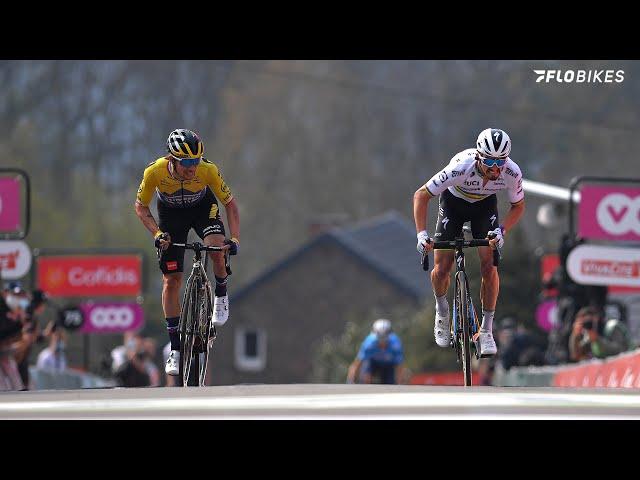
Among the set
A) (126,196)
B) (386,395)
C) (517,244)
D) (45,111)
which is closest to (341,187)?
(126,196)

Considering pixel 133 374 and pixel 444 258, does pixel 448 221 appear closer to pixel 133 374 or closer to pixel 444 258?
pixel 444 258

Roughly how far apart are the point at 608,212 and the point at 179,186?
12.9 metres

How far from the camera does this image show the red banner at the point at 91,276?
41844 mm

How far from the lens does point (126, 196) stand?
87.8 meters

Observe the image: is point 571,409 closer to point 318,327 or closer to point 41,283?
point 41,283

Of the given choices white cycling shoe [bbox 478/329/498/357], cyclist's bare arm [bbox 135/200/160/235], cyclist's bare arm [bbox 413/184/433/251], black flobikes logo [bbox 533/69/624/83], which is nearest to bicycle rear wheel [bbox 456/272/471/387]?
white cycling shoe [bbox 478/329/498/357]

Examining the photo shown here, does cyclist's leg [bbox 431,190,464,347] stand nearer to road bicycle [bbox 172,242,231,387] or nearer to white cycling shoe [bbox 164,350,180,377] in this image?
road bicycle [bbox 172,242,231,387]

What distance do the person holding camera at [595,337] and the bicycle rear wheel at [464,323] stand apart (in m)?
6.05

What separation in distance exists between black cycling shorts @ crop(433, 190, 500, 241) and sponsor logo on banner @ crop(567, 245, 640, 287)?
791 cm

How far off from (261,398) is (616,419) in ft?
10.4

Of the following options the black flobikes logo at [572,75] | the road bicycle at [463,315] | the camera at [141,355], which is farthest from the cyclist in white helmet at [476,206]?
the camera at [141,355]

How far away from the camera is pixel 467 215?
16.3m
